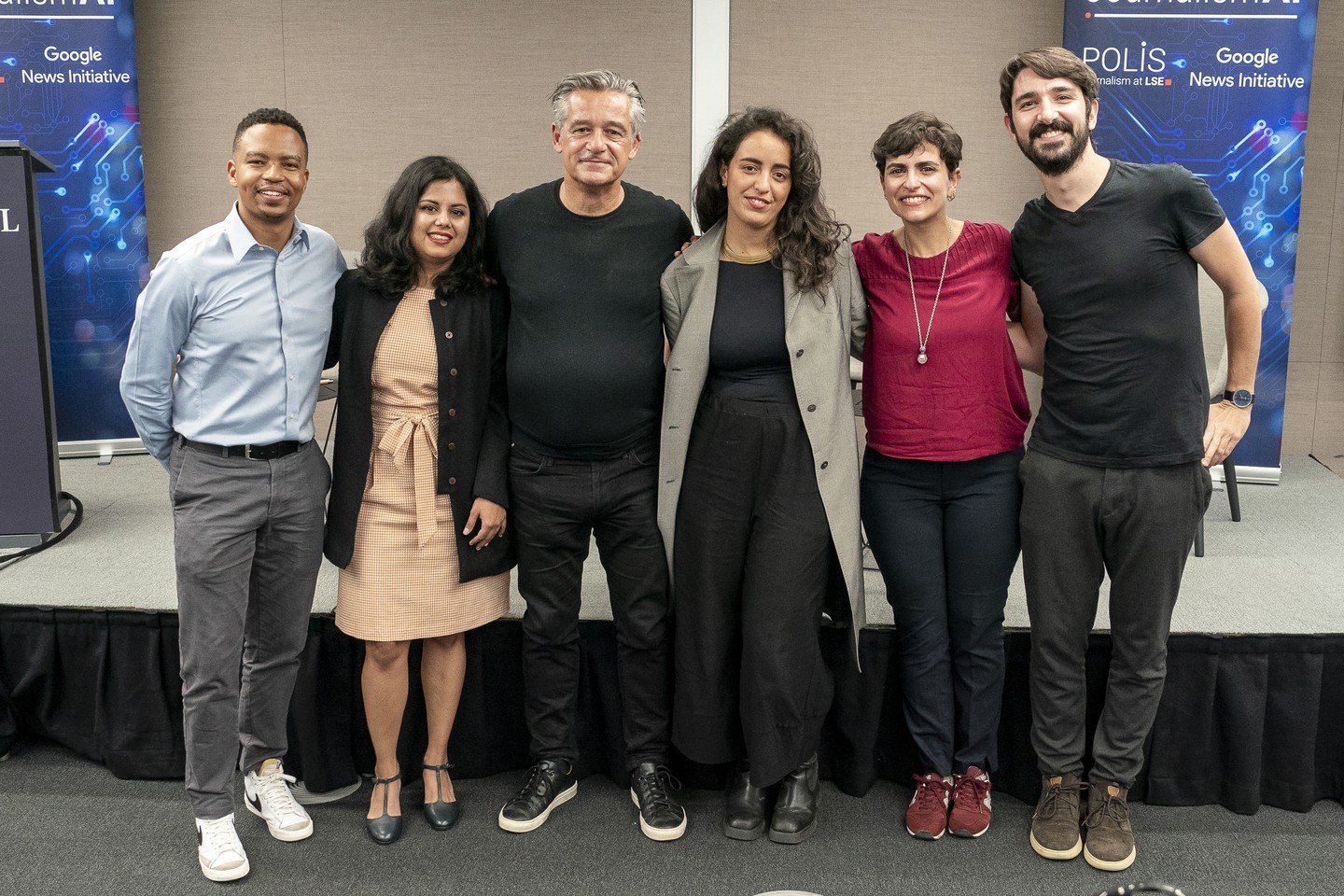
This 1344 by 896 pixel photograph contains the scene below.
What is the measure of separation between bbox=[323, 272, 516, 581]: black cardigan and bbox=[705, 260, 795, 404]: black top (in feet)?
1.62

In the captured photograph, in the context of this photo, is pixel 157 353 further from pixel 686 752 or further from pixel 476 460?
pixel 686 752

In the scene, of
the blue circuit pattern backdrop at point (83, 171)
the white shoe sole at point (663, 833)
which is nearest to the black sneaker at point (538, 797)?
the white shoe sole at point (663, 833)

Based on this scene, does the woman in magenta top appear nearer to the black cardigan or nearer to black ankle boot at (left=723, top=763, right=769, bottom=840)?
black ankle boot at (left=723, top=763, right=769, bottom=840)

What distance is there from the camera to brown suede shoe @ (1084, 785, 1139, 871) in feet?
7.93

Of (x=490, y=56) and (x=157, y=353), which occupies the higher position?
(x=490, y=56)

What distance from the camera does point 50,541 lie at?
351 centimetres

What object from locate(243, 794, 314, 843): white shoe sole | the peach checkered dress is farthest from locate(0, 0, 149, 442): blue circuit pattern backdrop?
the peach checkered dress

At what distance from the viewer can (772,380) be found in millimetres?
2336

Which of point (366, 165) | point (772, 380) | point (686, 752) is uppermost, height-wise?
point (366, 165)

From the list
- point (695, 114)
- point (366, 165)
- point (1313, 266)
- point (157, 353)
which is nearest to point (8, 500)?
point (157, 353)

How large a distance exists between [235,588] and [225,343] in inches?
20.1

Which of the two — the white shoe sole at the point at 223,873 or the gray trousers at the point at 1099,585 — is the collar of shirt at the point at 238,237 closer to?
the white shoe sole at the point at 223,873

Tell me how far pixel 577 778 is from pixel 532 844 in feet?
1.08

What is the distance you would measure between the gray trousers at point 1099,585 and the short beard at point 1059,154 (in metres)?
0.59
